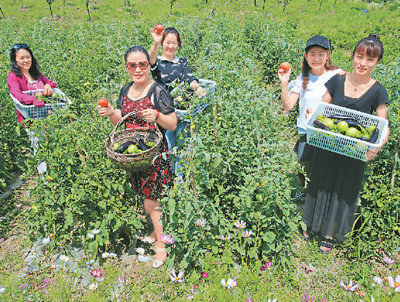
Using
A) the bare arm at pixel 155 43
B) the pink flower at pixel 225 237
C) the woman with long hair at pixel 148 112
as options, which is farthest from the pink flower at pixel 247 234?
the bare arm at pixel 155 43

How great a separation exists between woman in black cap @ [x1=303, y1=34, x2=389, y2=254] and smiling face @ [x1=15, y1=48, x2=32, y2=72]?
3.39 meters

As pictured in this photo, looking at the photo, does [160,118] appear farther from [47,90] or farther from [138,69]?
[47,90]

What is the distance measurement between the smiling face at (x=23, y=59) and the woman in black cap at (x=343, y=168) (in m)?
3.39

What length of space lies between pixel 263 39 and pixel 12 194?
7.59 meters

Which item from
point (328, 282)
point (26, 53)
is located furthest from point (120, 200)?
point (26, 53)

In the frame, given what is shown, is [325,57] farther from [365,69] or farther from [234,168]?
[234,168]

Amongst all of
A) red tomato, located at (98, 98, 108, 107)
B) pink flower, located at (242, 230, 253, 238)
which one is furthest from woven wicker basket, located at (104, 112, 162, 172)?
pink flower, located at (242, 230, 253, 238)

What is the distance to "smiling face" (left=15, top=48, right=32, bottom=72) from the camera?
3.92 metres

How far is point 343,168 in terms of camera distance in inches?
117

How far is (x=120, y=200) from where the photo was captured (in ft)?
10.1

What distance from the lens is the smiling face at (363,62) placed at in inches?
107

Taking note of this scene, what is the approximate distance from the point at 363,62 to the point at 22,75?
3730 millimetres

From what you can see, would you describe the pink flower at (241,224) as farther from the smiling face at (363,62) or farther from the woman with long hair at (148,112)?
the smiling face at (363,62)

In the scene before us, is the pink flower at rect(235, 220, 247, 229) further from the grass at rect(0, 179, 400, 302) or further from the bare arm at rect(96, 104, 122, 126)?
the bare arm at rect(96, 104, 122, 126)
